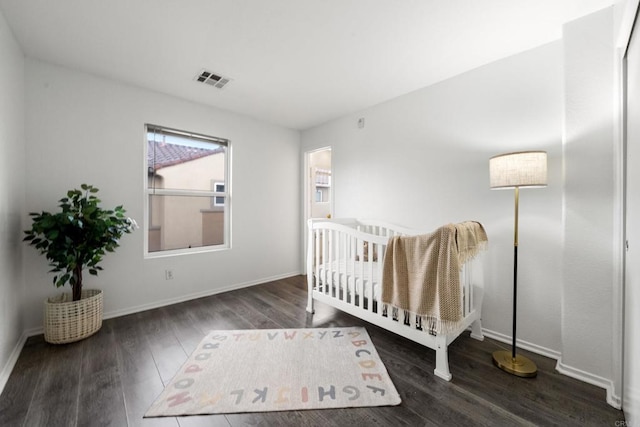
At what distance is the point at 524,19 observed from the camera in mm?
1632

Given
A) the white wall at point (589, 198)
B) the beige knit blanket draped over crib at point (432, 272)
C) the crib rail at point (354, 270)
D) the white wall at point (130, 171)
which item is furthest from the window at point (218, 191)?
the white wall at point (589, 198)

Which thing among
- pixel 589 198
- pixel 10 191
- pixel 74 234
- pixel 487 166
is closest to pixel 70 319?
pixel 74 234

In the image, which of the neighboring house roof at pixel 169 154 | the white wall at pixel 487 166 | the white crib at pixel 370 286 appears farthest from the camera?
the neighboring house roof at pixel 169 154

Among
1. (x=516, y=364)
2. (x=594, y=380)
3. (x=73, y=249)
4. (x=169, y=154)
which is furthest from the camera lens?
(x=169, y=154)

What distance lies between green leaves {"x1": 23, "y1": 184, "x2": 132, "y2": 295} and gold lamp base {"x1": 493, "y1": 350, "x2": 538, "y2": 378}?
310 centimetres

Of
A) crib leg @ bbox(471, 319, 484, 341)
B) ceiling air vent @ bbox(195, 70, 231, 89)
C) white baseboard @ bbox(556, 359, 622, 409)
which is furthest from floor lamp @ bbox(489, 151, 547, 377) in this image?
ceiling air vent @ bbox(195, 70, 231, 89)

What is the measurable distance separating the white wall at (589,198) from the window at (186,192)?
335 centimetres

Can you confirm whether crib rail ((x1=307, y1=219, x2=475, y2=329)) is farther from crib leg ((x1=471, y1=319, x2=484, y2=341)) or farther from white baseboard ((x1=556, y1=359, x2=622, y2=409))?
white baseboard ((x1=556, y1=359, x2=622, y2=409))

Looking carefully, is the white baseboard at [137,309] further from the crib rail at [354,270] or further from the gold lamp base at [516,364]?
the gold lamp base at [516,364]

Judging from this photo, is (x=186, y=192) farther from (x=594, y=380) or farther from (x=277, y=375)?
(x=594, y=380)

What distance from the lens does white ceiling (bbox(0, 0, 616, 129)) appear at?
5.11 feet

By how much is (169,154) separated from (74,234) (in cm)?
128

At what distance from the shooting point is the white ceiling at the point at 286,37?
1.56 metres

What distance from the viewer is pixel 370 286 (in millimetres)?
1968
